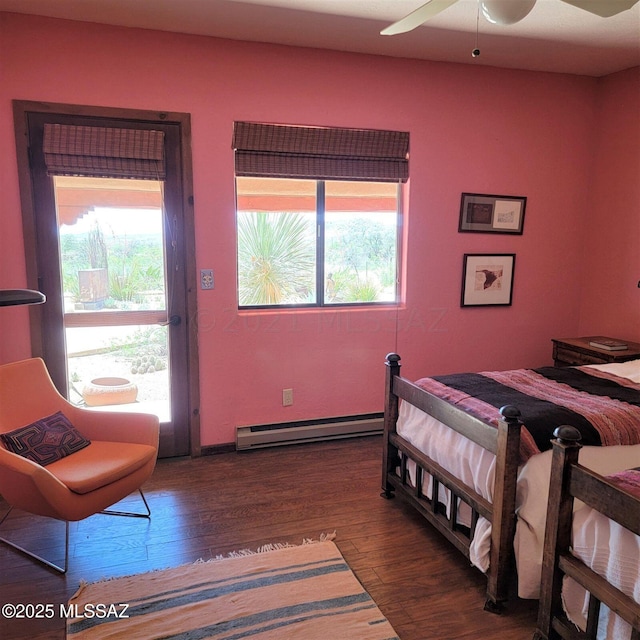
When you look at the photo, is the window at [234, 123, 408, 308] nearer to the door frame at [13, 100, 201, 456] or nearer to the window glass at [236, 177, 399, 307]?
the window glass at [236, 177, 399, 307]

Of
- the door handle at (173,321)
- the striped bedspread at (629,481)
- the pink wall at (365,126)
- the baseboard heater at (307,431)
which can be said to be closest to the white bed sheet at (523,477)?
the striped bedspread at (629,481)

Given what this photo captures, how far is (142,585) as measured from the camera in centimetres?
225

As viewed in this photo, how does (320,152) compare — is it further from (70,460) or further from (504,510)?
(504,510)

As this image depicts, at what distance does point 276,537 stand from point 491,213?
2.93 meters

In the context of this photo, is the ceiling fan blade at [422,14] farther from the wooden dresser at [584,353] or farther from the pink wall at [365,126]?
the wooden dresser at [584,353]

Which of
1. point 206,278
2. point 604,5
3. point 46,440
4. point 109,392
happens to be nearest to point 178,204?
point 206,278

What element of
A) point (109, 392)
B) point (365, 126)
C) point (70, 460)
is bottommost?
point (70, 460)

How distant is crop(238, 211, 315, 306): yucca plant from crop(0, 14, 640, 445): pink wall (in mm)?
136

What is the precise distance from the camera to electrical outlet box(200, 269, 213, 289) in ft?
11.5

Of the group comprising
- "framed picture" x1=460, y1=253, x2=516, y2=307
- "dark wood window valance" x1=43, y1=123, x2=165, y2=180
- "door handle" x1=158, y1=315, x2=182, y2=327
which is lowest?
"door handle" x1=158, y1=315, x2=182, y2=327

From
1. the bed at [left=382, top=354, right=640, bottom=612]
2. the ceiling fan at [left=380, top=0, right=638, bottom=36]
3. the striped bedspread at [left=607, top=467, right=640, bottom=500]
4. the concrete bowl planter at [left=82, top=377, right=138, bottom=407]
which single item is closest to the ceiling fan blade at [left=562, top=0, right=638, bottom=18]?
the ceiling fan at [left=380, top=0, right=638, bottom=36]

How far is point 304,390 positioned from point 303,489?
86 cm

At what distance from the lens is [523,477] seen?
2.09m

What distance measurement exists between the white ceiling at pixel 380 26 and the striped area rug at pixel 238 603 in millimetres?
2896
